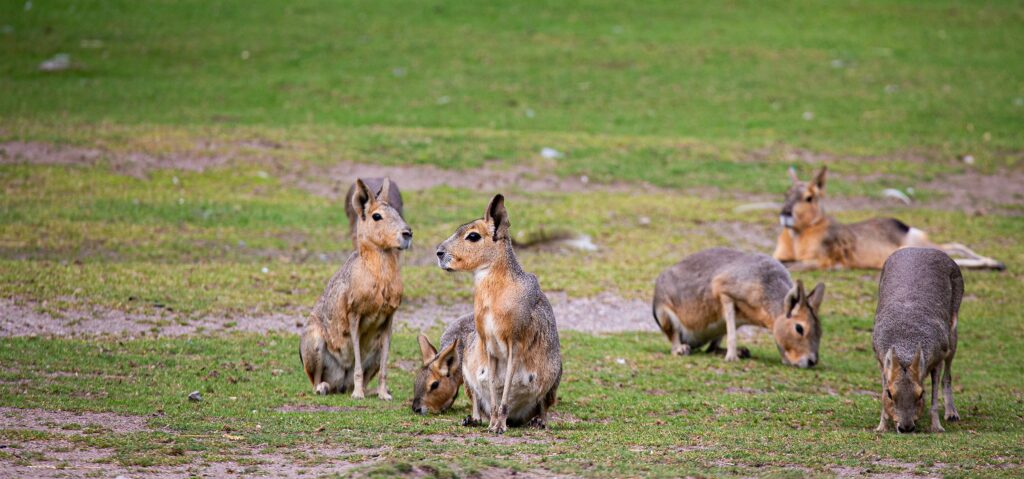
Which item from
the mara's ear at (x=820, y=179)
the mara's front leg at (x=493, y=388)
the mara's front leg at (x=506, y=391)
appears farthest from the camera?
the mara's ear at (x=820, y=179)

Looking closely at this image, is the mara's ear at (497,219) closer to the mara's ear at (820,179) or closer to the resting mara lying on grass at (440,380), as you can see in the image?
the resting mara lying on grass at (440,380)

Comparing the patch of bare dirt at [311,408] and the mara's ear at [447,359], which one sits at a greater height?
the mara's ear at [447,359]

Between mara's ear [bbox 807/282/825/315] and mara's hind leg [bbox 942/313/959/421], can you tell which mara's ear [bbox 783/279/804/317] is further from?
mara's hind leg [bbox 942/313/959/421]

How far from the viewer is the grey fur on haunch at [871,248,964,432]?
9789 mm

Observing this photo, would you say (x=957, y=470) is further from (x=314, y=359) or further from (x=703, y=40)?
(x=703, y=40)

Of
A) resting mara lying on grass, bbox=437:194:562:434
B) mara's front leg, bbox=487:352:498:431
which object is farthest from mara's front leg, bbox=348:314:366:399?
mara's front leg, bbox=487:352:498:431

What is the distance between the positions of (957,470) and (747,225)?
42.8ft

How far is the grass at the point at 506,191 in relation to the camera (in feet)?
30.6

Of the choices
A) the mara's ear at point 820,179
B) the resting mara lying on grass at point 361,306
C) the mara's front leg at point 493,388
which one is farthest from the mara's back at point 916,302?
the mara's ear at point 820,179

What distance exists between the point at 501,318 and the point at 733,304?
17.5ft

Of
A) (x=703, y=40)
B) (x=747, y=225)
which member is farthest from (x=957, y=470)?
(x=703, y=40)

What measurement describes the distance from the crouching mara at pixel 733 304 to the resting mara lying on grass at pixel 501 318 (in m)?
4.78

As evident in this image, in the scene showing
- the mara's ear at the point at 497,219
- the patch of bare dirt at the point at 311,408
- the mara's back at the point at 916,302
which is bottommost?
the patch of bare dirt at the point at 311,408

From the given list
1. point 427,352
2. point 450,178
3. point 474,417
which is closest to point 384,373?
point 427,352
